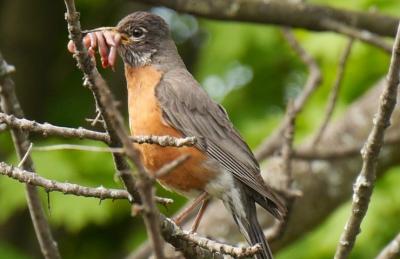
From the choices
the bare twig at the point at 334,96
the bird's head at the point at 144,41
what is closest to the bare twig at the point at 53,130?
the bird's head at the point at 144,41

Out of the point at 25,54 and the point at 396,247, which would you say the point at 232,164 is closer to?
the point at 396,247

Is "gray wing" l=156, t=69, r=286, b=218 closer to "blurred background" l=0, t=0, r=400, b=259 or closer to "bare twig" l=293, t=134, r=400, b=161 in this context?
"bare twig" l=293, t=134, r=400, b=161

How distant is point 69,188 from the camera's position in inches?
107

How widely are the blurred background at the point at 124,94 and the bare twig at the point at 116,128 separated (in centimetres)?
377

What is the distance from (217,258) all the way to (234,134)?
48.1 inches

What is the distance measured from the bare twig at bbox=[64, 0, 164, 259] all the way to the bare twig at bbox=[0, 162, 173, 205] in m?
0.10

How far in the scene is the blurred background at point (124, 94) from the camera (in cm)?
650

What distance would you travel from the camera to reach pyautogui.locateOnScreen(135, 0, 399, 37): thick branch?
4.96 m

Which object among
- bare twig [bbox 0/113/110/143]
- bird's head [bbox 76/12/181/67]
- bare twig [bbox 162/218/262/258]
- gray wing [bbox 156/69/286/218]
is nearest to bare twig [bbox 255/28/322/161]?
gray wing [bbox 156/69/286/218]

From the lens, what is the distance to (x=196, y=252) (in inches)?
127

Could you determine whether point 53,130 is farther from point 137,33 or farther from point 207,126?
point 137,33

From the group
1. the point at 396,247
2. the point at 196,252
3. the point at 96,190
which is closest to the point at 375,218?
the point at 396,247

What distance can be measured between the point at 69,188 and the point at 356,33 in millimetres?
2712

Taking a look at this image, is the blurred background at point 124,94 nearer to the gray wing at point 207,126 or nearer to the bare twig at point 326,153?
the bare twig at point 326,153
